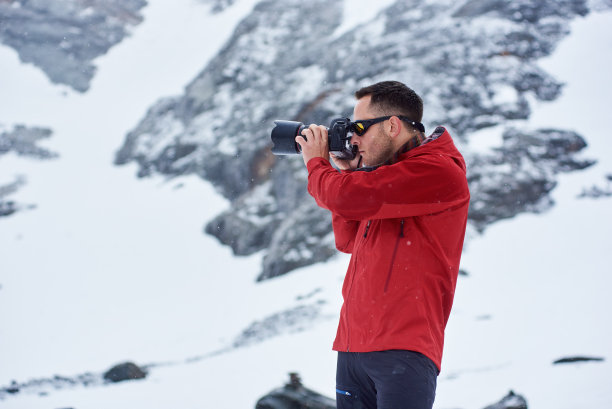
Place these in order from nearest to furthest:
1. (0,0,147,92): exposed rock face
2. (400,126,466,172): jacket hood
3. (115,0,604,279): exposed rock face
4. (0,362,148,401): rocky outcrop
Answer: (400,126,466,172): jacket hood → (0,362,148,401): rocky outcrop → (115,0,604,279): exposed rock face → (0,0,147,92): exposed rock face

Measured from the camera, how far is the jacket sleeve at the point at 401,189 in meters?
1.66

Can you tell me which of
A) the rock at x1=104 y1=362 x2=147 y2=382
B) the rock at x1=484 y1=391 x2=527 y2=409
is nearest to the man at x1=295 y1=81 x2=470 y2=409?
the rock at x1=484 y1=391 x2=527 y2=409

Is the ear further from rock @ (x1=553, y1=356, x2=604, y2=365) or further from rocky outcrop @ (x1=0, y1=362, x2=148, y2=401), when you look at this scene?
rocky outcrop @ (x1=0, y1=362, x2=148, y2=401)

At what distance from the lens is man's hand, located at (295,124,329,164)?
6.29ft

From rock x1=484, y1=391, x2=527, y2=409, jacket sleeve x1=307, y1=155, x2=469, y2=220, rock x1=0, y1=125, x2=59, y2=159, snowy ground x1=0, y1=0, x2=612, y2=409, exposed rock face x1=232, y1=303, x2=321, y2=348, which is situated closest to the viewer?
jacket sleeve x1=307, y1=155, x2=469, y2=220

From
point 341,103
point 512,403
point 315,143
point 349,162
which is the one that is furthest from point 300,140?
point 341,103

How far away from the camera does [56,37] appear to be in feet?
148

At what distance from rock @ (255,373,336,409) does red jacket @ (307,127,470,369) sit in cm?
244

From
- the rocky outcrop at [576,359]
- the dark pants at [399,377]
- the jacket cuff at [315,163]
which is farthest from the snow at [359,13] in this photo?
the dark pants at [399,377]

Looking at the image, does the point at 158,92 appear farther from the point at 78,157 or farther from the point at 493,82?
the point at 493,82

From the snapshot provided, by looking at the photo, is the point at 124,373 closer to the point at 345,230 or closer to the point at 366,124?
the point at 345,230

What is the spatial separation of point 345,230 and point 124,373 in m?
5.99

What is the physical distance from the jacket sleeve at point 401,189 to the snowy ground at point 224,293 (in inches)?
123

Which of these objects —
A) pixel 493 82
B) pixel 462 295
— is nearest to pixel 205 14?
pixel 493 82
